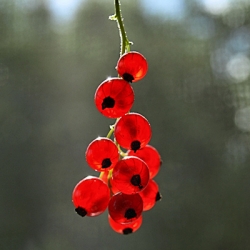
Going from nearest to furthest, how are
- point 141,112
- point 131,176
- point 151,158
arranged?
point 131,176 → point 151,158 → point 141,112

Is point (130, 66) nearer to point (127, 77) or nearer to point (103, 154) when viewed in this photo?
point (127, 77)

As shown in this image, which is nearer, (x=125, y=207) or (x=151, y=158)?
(x=125, y=207)

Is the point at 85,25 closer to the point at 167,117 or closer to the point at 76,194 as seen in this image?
the point at 167,117

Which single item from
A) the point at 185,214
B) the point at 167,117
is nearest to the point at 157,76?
the point at 167,117

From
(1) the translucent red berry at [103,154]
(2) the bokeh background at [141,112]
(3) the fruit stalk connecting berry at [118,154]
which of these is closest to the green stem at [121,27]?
(3) the fruit stalk connecting berry at [118,154]

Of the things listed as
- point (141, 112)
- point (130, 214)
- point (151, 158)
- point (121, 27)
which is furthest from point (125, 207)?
point (141, 112)

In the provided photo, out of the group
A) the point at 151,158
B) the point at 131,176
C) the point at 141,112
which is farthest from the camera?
the point at 141,112

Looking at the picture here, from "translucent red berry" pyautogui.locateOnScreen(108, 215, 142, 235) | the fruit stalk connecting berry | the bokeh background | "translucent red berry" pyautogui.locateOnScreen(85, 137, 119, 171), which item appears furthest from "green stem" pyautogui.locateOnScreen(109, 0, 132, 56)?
the bokeh background

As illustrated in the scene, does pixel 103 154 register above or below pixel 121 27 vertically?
below
